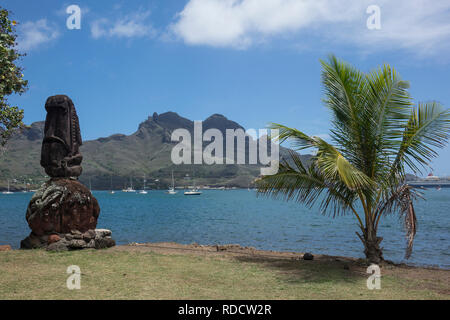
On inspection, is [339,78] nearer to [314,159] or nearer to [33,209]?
[314,159]

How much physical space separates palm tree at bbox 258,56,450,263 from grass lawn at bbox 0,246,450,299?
1.82 metres

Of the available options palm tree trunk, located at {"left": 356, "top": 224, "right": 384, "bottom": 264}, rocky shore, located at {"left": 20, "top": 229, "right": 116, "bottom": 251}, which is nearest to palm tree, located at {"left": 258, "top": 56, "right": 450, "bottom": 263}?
palm tree trunk, located at {"left": 356, "top": 224, "right": 384, "bottom": 264}

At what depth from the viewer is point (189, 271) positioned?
32.2 feet

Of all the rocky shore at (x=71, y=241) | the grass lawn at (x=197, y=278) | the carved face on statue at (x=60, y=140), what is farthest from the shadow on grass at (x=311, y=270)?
the carved face on statue at (x=60, y=140)

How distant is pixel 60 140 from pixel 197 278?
8561 mm

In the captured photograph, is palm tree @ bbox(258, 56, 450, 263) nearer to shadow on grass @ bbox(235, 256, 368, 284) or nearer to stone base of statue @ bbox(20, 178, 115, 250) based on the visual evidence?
shadow on grass @ bbox(235, 256, 368, 284)

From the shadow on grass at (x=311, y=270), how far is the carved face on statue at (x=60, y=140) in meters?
7.33

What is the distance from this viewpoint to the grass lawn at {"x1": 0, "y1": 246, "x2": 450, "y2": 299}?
24.4 ft

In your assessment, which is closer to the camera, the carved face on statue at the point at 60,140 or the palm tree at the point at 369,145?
the palm tree at the point at 369,145

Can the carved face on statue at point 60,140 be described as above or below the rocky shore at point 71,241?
above

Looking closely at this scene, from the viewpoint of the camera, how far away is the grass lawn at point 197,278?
24.4 feet

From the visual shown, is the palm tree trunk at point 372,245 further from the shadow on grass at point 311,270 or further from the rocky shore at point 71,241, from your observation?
the rocky shore at point 71,241
